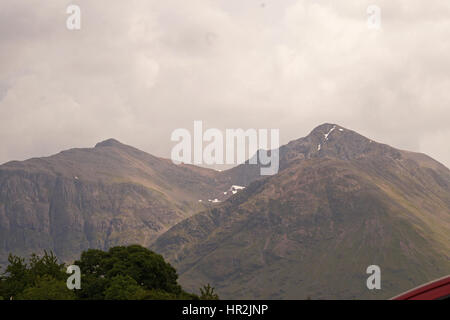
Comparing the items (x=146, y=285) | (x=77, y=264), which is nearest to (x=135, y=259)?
(x=146, y=285)

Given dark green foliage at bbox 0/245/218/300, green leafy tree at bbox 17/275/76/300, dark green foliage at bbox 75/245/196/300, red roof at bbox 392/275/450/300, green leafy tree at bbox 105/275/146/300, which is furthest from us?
dark green foliage at bbox 75/245/196/300

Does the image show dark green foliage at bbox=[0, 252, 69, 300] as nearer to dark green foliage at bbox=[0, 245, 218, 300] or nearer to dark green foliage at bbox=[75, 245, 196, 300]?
dark green foliage at bbox=[0, 245, 218, 300]

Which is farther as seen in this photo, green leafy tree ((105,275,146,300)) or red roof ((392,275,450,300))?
green leafy tree ((105,275,146,300))

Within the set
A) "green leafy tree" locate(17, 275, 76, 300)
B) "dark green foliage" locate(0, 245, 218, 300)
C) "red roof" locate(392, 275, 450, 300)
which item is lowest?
"red roof" locate(392, 275, 450, 300)

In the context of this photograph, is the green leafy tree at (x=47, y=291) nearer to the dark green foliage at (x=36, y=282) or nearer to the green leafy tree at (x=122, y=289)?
the dark green foliage at (x=36, y=282)

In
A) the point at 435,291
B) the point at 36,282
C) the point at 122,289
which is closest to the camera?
the point at 435,291

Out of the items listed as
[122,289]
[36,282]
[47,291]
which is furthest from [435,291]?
[36,282]

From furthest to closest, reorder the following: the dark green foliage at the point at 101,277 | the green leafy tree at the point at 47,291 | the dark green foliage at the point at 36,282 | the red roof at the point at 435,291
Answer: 1. the dark green foliage at the point at 101,277
2. the dark green foliage at the point at 36,282
3. the green leafy tree at the point at 47,291
4. the red roof at the point at 435,291

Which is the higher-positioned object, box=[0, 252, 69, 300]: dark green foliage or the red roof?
box=[0, 252, 69, 300]: dark green foliage

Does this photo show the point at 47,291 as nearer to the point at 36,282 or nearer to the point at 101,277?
the point at 36,282

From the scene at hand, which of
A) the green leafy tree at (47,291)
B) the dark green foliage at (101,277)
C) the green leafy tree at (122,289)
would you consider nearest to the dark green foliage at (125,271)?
the dark green foliage at (101,277)

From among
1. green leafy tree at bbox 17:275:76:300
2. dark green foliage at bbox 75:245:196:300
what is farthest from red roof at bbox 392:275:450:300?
dark green foliage at bbox 75:245:196:300

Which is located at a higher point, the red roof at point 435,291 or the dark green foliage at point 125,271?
the dark green foliage at point 125,271
